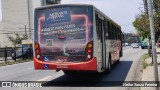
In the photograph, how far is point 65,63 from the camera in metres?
13.7

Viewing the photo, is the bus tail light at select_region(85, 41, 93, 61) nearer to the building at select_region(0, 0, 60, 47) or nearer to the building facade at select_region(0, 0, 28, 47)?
the building at select_region(0, 0, 60, 47)

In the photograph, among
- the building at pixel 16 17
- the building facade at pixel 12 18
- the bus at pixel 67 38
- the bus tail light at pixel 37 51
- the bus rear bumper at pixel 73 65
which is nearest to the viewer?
the bus rear bumper at pixel 73 65

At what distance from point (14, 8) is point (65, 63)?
121m

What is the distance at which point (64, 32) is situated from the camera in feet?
45.5

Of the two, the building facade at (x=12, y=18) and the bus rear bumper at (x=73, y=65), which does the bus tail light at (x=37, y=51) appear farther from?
the building facade at (x=12, y=18)

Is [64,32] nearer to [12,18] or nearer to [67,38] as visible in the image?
[67,38]

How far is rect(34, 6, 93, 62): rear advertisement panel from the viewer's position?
13609 millimetres

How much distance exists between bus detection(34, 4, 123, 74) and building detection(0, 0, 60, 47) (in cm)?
11165

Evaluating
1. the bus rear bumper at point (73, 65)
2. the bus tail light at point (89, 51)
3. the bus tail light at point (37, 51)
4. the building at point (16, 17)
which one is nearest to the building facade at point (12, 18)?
the building at point (16, 17)

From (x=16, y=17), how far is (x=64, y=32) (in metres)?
119

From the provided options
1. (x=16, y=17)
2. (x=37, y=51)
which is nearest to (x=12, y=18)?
(x=16, y=17)

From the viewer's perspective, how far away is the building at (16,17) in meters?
127

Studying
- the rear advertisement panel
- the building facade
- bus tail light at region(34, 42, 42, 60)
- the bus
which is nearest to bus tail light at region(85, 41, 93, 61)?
the bus

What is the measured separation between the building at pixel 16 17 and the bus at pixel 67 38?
112 meters
